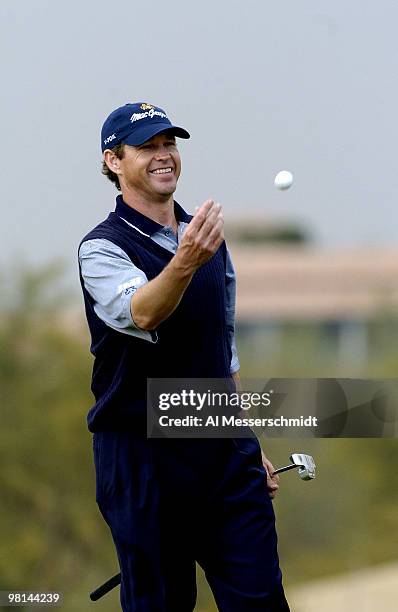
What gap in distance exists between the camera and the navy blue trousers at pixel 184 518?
3.83 meters

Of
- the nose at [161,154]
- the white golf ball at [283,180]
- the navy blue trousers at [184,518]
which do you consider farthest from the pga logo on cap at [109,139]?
the navy blue trousers at [184,518]

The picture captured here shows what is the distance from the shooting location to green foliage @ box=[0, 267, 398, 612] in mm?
13711

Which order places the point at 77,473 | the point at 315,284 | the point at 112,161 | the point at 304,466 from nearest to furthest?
the point at 112,161, the point at 304,466, the point at 77,473, the point at 315,284

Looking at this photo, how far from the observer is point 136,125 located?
3895 millimetres

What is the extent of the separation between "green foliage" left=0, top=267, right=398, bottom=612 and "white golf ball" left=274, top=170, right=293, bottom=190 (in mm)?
8050

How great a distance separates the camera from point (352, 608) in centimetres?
967

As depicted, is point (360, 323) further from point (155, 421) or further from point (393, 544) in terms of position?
point (155, 421)

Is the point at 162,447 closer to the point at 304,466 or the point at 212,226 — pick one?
the point at 304,466

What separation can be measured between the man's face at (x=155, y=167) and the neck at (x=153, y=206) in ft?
0.05

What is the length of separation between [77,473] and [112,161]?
16.2 meters

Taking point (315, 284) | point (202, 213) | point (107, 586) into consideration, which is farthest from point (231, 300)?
point (315, 284)

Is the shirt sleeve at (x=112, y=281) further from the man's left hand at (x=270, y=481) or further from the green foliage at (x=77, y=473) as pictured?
the green foliage at (x=77, y=473)

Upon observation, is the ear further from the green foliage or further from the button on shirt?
the green foliage

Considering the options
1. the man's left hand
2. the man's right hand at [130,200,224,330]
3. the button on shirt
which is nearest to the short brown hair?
the button on shirt
